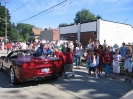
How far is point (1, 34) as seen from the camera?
52406 millimetres

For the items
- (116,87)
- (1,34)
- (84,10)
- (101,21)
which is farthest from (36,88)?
(84,10)

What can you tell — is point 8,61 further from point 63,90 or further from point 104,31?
point 104,31

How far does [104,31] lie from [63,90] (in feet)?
77.8

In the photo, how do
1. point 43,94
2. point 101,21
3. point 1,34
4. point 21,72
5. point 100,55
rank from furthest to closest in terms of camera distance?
point 1,34, point 101,21, point 100,55, point 21,72, point 43,94

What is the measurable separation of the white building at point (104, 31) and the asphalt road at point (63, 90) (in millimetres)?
21953

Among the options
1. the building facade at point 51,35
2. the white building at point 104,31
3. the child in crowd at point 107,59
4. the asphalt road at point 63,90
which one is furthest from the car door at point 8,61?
the building facade at point 51,35

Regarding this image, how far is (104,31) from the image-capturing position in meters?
28.1

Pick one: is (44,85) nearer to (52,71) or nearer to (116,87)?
(52,71)

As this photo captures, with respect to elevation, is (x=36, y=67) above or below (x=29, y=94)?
above

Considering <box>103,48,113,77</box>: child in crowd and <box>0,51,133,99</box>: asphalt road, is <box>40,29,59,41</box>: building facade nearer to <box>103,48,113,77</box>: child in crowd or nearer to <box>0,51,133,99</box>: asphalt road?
<box>103,48,113,77</box>: child in crowd

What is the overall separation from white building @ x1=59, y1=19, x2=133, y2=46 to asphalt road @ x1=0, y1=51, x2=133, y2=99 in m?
22.0

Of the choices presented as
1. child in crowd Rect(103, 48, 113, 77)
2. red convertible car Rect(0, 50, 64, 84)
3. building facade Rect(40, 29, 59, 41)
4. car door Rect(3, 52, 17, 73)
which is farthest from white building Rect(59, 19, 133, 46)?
red convertible car Rect(0, 50, 64, 84)

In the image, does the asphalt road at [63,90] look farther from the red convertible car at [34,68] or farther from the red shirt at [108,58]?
the red shirt at [108,58]

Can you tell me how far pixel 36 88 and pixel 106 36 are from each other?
79.1 feet
